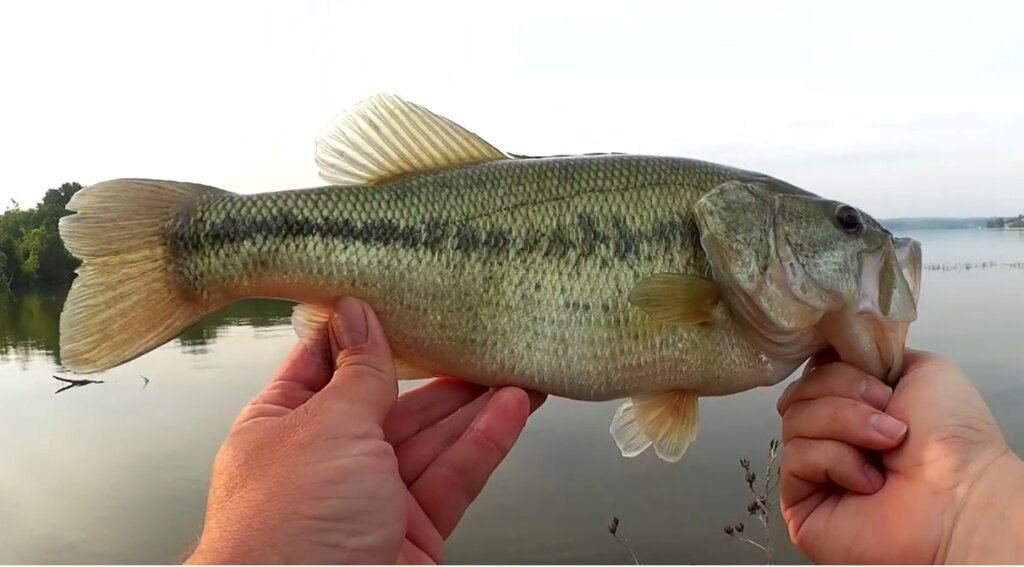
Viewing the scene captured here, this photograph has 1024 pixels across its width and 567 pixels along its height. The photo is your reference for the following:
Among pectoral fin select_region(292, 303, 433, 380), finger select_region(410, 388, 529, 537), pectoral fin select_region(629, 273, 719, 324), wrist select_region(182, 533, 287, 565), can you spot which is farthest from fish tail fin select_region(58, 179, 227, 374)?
pectoral fin select_region(629, 273, 719, 324)

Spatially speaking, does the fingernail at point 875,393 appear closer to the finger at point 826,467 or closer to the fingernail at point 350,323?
the finger at point 826,467

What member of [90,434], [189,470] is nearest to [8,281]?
[90,434]

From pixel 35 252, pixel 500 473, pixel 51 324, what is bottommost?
pixel 51 324

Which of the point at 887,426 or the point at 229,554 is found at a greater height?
the point at 887,426

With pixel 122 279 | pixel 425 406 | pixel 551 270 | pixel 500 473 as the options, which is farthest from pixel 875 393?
pixel 500 473

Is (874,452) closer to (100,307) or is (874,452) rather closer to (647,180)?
(647,180)

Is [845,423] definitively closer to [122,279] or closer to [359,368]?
[359,368]
